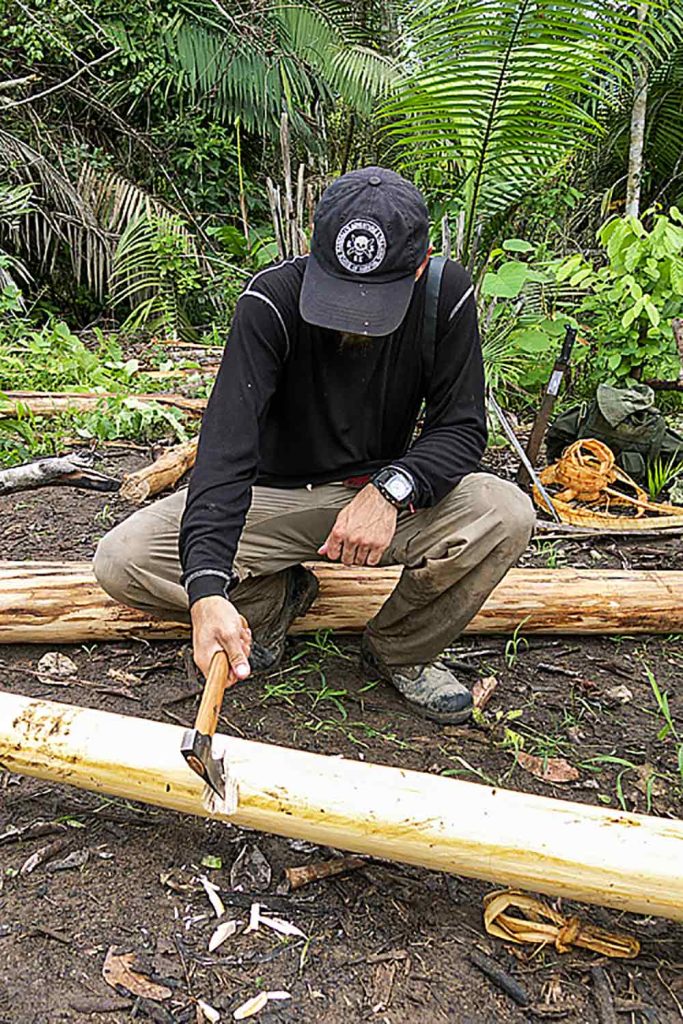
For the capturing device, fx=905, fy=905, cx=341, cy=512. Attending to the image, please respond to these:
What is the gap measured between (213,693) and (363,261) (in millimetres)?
1107

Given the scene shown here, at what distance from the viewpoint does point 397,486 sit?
96.7 inches

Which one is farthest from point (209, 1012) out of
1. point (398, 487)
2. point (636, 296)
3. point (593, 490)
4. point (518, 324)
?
point (518, 324)

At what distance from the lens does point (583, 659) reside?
3.15 meters

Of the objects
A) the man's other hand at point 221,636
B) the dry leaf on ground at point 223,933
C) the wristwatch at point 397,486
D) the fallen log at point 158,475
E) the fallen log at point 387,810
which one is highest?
the wristwatch at point 397,486

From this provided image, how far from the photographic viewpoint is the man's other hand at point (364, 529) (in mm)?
2424

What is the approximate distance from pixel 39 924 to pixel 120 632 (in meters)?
1.20

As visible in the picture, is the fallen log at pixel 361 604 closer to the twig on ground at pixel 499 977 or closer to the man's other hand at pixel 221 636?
the man's other hand at pixel 221 636

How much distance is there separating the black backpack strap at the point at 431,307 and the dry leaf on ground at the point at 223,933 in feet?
5.03

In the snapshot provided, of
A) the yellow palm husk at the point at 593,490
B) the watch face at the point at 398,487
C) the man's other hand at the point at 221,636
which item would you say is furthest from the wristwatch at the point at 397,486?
the yellow palm husk at the point at 593,490

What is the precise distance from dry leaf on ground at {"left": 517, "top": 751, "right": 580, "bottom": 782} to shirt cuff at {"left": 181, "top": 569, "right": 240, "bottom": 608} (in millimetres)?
1066

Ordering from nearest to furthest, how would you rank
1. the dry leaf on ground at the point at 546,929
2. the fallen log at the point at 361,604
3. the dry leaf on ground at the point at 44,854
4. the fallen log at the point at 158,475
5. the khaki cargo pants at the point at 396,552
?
the dry leaf on ground at the point at 546,929, the dry leaf on ground at the point at 44,854, the khaki cargo pants at the point at 396,552, the fallen log at the point at 361,604, the fallen log at the point at 158,475

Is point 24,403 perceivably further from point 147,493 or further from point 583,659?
point 583,659

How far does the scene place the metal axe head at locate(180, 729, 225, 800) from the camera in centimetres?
173

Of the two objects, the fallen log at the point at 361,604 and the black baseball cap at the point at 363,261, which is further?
the fallen log at the point at 361,604
